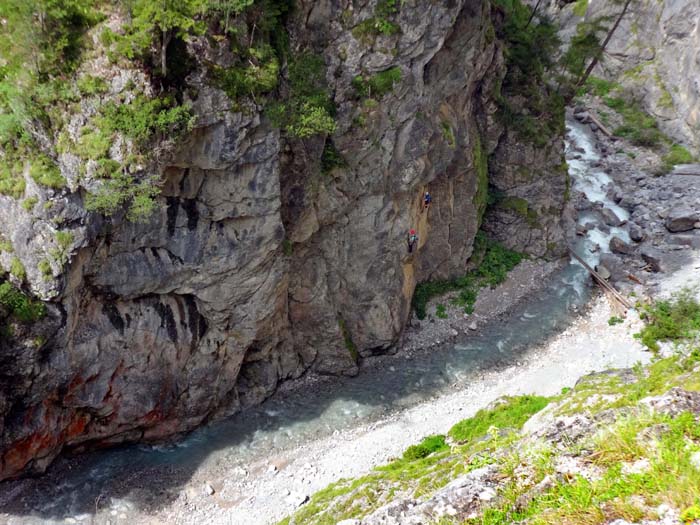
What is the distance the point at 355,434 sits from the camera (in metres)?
19.8

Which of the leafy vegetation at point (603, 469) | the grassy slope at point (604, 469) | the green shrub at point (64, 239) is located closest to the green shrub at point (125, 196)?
the green shrub at point (64, 239)

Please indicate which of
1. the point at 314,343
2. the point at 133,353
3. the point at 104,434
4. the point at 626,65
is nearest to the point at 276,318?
the point at 314,343

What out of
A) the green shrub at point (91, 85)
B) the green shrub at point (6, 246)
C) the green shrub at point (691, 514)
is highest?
the green shrub at point (91, 85)

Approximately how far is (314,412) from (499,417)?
27.2 feet

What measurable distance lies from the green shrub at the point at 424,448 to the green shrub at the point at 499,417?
1.95 ft

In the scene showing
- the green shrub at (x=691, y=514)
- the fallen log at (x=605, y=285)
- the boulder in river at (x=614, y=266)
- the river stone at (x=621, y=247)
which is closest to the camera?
the green shrub at (x=691, y=514)

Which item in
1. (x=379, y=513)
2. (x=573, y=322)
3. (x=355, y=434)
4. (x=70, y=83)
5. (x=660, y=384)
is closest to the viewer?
(x=379, y=513)

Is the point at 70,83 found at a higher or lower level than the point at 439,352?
higher

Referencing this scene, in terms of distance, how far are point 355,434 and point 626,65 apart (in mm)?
44305

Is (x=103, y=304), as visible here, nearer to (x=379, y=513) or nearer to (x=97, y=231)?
(x=97, y=231)

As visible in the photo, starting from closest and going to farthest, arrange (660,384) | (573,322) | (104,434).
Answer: (660,384)
(104,434)
(573,322)

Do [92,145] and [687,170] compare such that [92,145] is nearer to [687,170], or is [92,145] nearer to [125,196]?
[125,196]

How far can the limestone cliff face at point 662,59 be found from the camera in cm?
3781

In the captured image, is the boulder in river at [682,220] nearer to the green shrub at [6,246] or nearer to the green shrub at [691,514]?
the green shrub at [691,514]
